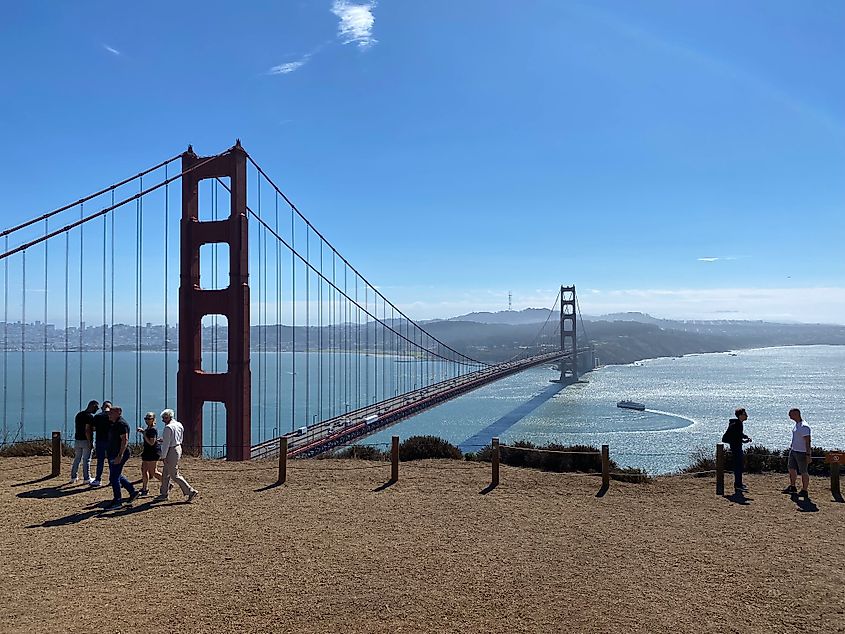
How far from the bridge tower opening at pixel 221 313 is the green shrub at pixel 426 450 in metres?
4.95

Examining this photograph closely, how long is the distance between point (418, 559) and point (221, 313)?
1094 cm

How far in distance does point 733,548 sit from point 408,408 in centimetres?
1908

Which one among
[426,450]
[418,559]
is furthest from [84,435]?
[426,450]

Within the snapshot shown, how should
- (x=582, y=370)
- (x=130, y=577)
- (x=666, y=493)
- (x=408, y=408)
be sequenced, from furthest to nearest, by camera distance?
(x=582, y=370) < (x=408, y=408) < (x=666, y=493) < (x=130, y=577)

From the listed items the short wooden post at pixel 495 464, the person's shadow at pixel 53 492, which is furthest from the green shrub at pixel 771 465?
the person's shadow at pixel 53 492

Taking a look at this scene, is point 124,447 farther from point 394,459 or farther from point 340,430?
point 340,430

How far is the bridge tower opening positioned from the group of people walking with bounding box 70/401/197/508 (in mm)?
7170

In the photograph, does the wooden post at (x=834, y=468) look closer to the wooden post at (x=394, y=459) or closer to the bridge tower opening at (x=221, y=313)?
the wooden post at (x=394, y=459)

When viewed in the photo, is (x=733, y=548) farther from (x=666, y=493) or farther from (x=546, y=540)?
(x=666, y=493)

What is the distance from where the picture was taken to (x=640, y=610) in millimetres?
4258

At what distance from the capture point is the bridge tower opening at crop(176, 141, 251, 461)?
14.6 meters

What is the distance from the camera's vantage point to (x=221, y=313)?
14.8m

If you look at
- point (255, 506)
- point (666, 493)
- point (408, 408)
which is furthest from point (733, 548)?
point (408, 408)

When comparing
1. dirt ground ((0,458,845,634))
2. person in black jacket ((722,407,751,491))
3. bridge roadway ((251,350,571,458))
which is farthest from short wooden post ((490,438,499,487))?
bridge roadway ((251,350,571,458))
